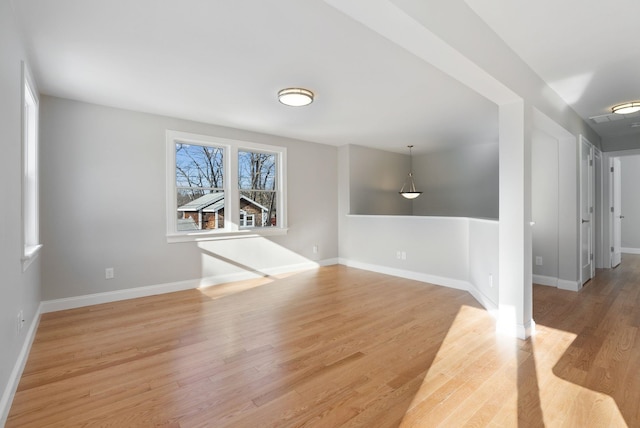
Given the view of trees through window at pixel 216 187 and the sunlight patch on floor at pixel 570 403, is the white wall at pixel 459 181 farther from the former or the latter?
the sunlight patch on floor at pixel 570 403

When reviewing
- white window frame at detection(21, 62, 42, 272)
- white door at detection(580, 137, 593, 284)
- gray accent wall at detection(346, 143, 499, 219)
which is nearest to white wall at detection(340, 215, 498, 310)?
gray accent wall at detection(346, 143, 499, 219)

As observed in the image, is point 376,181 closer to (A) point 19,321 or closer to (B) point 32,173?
(B) point 32,173

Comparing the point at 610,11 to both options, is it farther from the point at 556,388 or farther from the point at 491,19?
the point at 556,388

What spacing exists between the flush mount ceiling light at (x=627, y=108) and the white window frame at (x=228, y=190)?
4.64m

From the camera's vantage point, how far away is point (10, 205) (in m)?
1.95

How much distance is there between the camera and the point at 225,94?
340 cm

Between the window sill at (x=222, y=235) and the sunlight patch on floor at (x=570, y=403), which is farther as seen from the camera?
the window sill at (x=222, y=235)

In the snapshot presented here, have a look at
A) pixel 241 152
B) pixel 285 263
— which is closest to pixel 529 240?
pixel 285 263

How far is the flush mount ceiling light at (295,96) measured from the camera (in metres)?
3.20

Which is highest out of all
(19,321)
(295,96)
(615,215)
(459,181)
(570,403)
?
(295,96)

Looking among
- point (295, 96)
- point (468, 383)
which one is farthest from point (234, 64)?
point (468, 383)

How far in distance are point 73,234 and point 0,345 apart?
2248 millimetres

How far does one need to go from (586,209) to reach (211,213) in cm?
570

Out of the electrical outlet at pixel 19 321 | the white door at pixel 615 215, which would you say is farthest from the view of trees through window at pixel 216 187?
the white door at pixel 615 215
